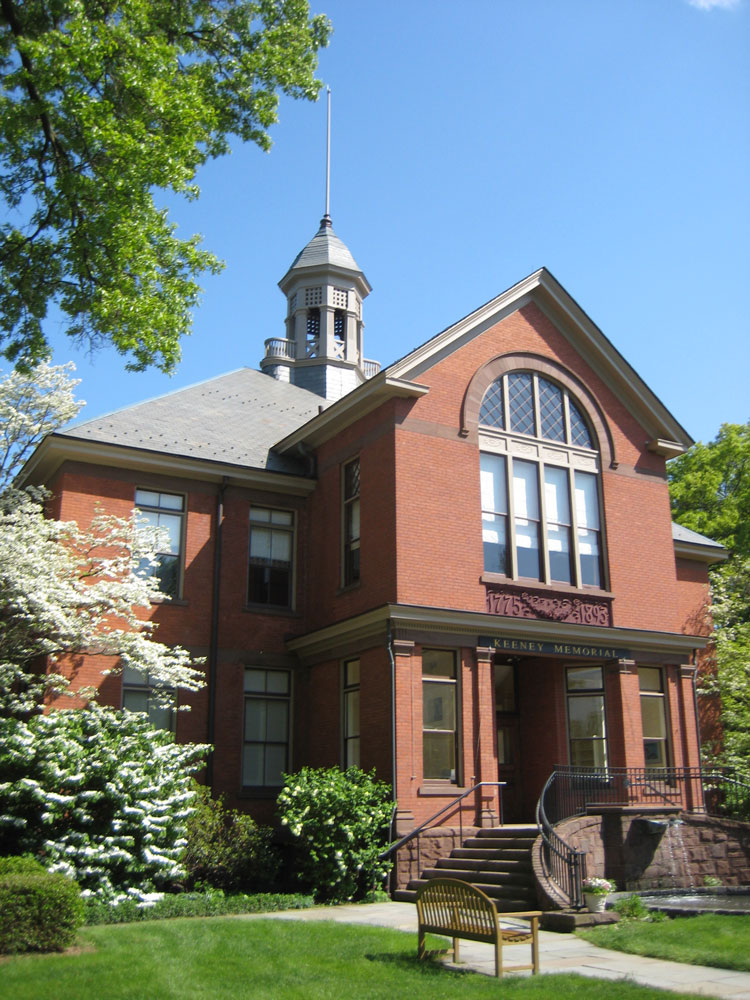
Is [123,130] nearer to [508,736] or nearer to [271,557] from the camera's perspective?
[271,557]

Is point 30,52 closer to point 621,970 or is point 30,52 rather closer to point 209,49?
point 209,49

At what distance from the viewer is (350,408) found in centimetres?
2036

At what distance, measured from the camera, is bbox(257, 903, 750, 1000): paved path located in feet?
31.1

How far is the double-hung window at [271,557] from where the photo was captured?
21.5 metres

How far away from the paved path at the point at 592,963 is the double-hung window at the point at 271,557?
832 cm

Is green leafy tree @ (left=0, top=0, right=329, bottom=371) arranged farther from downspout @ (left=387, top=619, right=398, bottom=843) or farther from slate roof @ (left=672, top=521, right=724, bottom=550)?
slate roof @ (left=672, top=521, right=724, bottom=550)

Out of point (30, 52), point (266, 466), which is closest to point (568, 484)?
point (266, 466)

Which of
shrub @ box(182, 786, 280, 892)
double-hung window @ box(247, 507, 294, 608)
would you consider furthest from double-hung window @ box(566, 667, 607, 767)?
shrub @ box(182, 786, 280, 892)

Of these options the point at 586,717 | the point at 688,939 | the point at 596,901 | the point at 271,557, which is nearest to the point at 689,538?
the point at 586,717

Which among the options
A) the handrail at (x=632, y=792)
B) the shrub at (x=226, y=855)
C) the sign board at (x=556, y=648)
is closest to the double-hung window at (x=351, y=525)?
the sign board at (x=556, y=648)

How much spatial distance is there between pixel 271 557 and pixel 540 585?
5.93 m

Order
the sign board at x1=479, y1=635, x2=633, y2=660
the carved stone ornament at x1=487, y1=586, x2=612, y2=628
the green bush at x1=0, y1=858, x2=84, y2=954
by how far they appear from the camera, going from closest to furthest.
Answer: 1. the green bush at x1=0, y1=858, x2=84, y2=954
2. the sign board at x1=479, y1=635, x2=633, y2=660
3. the carved stone ornament at x1=487, y1=586, x2=612, y2=628

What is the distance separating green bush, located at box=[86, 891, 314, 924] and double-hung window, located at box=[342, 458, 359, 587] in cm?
664

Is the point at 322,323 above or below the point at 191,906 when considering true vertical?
above
